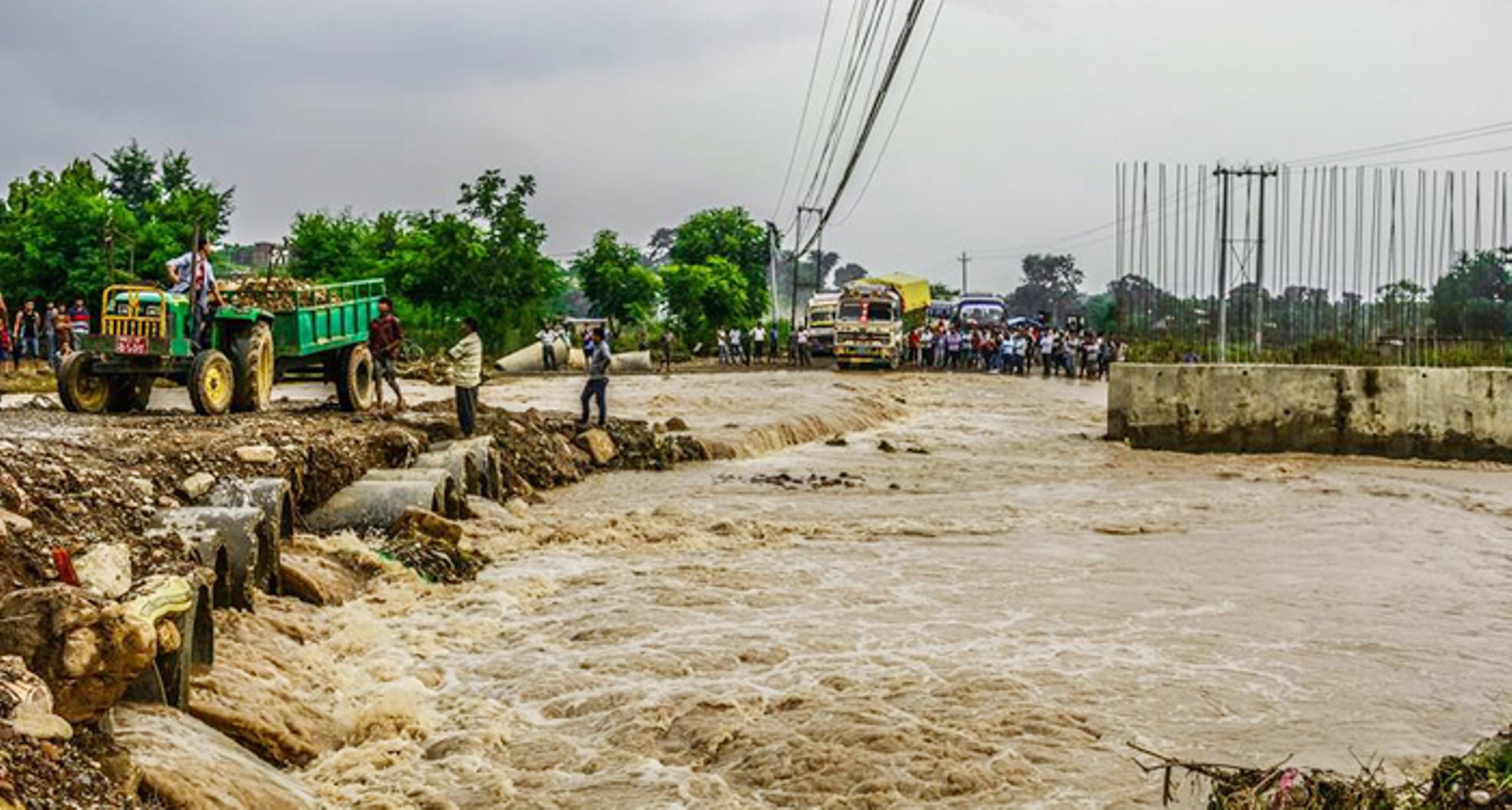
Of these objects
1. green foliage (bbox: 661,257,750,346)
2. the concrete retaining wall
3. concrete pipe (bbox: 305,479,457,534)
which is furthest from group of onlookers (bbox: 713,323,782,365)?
concrete pipe (bbox: 305,479,457,534)

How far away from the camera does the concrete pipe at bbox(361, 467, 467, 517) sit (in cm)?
1378

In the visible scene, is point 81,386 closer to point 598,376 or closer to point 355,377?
point 355,377

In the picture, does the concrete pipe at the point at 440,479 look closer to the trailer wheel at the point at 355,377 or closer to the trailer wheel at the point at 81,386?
the trailer wheel at the point at 81,386

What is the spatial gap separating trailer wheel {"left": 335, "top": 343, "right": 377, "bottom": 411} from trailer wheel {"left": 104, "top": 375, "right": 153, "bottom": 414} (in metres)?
2.31

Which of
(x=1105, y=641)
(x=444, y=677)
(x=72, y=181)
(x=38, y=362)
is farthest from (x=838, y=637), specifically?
(x=72, y=181)

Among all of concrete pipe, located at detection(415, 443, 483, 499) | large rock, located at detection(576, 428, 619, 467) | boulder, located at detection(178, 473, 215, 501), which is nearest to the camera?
boulder, located at detection(178, 473, 215, 501)

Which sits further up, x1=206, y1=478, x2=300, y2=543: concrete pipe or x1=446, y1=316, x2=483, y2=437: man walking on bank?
x1=446, y1=316, x2=483, y2=437: man walking on bank

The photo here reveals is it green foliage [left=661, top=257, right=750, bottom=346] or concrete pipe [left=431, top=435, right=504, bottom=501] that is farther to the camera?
green foliage [left=661, top=257, right=750, bottom=346]

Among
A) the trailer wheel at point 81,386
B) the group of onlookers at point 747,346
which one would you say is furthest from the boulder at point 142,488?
the group of onlookers at point 747,346

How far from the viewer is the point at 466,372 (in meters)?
17.2

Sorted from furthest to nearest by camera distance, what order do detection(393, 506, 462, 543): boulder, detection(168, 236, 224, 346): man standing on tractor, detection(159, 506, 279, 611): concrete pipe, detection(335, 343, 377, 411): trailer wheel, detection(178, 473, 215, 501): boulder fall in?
1. detection(335, 343, 377, 411): trailer wheel
2. detection(168, 236, 224, 346): man standing on tractor
3. detection(393, 506, 462, 543): boulder
4. detection(178, 473, 215, 501): boulder
5. detection(159, 506, 279, 611): concrete pipe

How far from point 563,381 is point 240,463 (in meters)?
23.9

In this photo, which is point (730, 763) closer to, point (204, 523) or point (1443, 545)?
point (204, 523)

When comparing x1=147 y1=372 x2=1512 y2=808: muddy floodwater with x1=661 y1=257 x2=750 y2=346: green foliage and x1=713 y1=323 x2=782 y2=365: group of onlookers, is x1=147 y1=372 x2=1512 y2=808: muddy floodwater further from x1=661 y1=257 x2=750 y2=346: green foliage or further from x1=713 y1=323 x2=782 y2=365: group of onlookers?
x1=661 y1=257 x2=750 y2=346: green foliage
